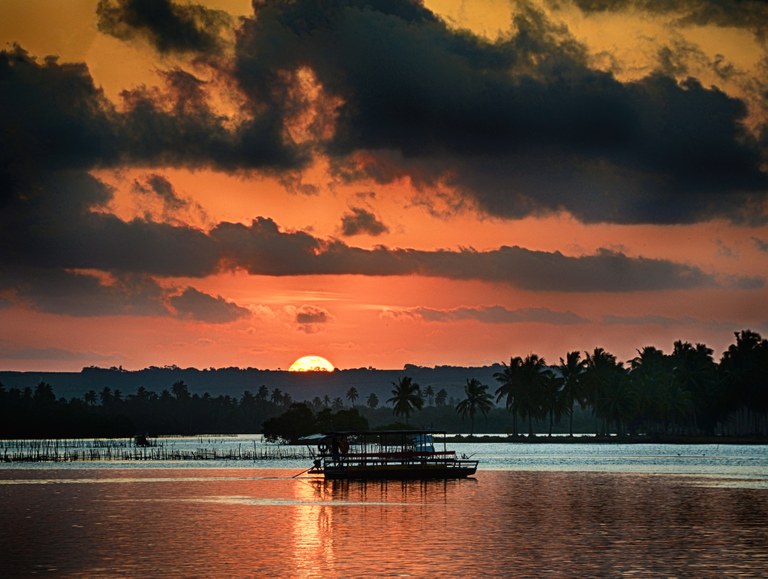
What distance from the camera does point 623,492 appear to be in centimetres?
10144

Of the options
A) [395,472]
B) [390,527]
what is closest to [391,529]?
[390,527]

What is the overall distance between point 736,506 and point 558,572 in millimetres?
40416

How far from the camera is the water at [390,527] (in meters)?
52.7

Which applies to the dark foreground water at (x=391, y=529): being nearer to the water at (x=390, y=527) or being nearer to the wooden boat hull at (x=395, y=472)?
the water at (x=390, y=527)

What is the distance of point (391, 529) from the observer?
68.9 m

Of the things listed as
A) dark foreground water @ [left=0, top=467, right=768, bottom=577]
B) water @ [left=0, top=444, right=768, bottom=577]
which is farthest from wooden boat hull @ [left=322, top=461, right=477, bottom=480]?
dark foreground water @ [left=0, top=467, right=768, bottom=577]

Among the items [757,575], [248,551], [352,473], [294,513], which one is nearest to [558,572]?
[757,575]

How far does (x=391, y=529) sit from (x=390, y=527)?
1.26 meters

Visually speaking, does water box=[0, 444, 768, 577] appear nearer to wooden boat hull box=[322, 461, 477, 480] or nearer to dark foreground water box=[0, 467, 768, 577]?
dark foreground water box=[0, 467, 768, 577]

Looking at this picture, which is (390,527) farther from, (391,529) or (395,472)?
(395,472)

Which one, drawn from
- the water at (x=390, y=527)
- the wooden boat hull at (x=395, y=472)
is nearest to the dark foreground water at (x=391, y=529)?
the water at (x=390, y=527)

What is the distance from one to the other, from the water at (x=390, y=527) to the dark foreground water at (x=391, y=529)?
13 centimetres

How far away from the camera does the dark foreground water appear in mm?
52531

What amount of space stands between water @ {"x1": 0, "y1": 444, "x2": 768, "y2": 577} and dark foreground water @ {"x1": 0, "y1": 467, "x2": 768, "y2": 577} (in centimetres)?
13
